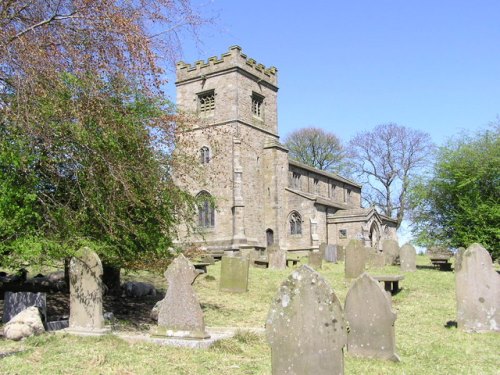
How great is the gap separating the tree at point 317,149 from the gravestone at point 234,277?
40.8 meters

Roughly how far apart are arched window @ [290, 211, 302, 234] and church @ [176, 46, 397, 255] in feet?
0.22

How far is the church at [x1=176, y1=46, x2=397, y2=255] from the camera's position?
3306 cm

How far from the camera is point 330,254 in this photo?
25594 millimetres

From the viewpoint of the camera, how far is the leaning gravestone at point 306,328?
194 inches

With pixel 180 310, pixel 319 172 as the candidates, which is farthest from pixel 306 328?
pixel 319 172

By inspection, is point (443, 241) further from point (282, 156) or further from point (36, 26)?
point (36, 26)

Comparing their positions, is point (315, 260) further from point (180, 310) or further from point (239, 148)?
point (239, 148)

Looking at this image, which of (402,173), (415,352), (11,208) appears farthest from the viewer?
(402,173)

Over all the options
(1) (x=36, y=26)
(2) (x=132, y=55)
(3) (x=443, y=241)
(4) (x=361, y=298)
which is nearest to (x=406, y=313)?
(4) (x=361, y=298)

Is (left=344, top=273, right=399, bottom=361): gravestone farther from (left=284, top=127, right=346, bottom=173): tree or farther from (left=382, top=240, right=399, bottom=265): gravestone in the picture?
(left=284, top=127, right=346, bottom=173): tree

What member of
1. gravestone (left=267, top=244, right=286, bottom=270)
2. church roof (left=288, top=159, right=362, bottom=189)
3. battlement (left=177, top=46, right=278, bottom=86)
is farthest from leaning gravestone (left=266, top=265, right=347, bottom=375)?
church roof (left=288, top=159, right=362, bottom=189)

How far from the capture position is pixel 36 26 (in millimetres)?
7527

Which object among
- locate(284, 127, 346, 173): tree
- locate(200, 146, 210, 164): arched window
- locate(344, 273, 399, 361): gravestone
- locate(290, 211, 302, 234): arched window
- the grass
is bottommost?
the grass

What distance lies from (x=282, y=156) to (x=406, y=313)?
2551 centimetres
